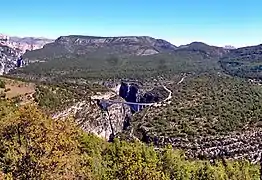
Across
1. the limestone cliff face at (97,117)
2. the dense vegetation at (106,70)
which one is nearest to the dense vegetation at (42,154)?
the limestone cliff face at (97,117)

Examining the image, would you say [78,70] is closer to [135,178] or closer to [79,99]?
[79,99]

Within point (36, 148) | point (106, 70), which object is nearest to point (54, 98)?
point (36, 148)

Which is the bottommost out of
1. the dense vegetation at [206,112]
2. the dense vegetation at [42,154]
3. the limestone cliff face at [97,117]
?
the limestone cliff face at [97,117]

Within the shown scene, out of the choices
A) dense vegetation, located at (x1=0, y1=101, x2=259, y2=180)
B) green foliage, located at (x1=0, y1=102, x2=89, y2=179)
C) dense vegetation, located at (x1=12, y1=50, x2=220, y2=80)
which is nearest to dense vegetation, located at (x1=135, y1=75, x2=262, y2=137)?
dense vegetation, located at (x1=0, y1=101, x2=259, y2=180)

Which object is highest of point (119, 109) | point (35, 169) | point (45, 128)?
point (45, 128)

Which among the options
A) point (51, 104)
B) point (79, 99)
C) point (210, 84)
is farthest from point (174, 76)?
point (51, 104)

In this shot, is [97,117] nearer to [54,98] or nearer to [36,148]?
[54,98]

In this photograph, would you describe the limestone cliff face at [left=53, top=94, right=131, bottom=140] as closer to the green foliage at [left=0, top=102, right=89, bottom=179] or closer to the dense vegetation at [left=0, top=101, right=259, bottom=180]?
the dense vegetation at [left=0, top=101, right=259, bottom=180]

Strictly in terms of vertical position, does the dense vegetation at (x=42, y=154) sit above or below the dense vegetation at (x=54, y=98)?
above

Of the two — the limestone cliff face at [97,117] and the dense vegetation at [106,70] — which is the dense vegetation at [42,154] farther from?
the dense vegetation at [106,70]
